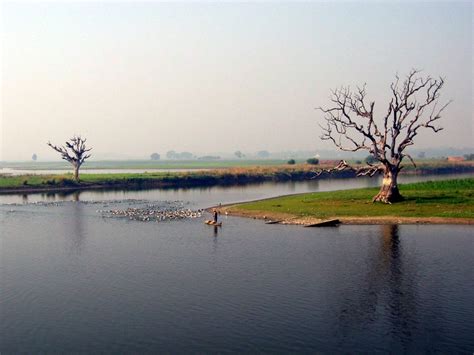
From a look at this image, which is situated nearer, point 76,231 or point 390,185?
point 76,231

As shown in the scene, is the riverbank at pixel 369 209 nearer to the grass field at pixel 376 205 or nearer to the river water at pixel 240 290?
the grass field at pixel 376 205

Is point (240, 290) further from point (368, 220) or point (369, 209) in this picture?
point (369, 209)

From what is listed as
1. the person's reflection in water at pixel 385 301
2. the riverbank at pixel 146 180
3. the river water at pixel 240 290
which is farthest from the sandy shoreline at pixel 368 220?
the riverbank at pixel 146 180

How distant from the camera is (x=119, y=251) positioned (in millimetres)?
44469

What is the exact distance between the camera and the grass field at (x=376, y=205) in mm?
60375

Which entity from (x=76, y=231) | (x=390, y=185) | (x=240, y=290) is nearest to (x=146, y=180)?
(x=76, y=231)

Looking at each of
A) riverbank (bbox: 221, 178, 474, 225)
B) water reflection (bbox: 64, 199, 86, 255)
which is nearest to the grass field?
riverbank (bbox: 221, 178, 474, 225)

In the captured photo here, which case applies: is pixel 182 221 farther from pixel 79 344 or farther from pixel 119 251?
pixel 79 344

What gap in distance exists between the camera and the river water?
80.8ft

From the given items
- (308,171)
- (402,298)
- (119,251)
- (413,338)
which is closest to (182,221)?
(119,251)

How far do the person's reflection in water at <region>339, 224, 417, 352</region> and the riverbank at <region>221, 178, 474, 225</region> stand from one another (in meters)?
18.5

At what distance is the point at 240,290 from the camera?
31812 millimetres

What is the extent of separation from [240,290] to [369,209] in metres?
35.4

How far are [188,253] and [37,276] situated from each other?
11995 millimetres
